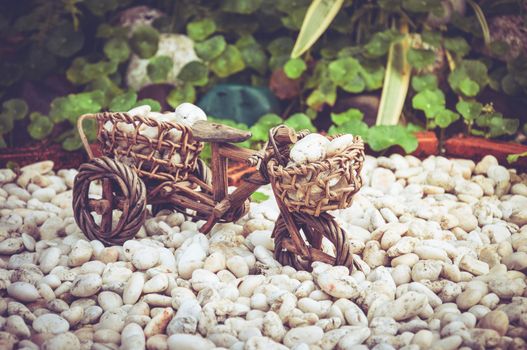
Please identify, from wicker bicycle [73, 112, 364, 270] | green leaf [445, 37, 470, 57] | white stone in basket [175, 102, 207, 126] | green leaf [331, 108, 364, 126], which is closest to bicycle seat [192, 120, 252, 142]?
wicker bicycle [73, 112, 364, 270]

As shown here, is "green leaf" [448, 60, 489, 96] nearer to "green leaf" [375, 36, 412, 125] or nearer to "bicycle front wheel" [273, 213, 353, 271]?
"green leaf" [375, 36, 412, 125]

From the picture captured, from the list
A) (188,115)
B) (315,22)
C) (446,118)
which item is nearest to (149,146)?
(188,115)

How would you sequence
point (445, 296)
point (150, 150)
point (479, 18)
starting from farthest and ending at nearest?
1. point (479, 18)
2. point (150, 150)
3. point (445, 296)

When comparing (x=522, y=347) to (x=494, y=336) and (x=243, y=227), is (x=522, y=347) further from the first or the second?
(x=243, y=227)

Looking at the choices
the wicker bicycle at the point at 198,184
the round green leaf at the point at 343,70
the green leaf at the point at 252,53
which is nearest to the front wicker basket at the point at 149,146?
the wicker bicycle at the point at 198,184

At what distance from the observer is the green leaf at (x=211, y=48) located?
3730mm

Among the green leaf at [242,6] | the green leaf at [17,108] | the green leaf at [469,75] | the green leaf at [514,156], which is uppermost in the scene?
the green leaf at [242,6]

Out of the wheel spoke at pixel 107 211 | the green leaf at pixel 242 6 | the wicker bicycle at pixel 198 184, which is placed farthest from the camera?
the green leaf at pixel 242 6

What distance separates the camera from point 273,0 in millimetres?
3904

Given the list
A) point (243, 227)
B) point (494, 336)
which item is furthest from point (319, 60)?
point (494, 336)

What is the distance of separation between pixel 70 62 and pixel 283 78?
54.3 inches

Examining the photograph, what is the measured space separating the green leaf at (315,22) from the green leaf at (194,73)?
1.74 feet

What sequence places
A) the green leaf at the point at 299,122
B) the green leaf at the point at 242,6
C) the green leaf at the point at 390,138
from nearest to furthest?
the green leaf at the point at 390,138
the green leaf at the point at 299,122
the green leaf at the point at 242,6

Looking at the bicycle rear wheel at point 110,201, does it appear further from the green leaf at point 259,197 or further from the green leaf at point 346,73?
the green leaf at point 346,73
